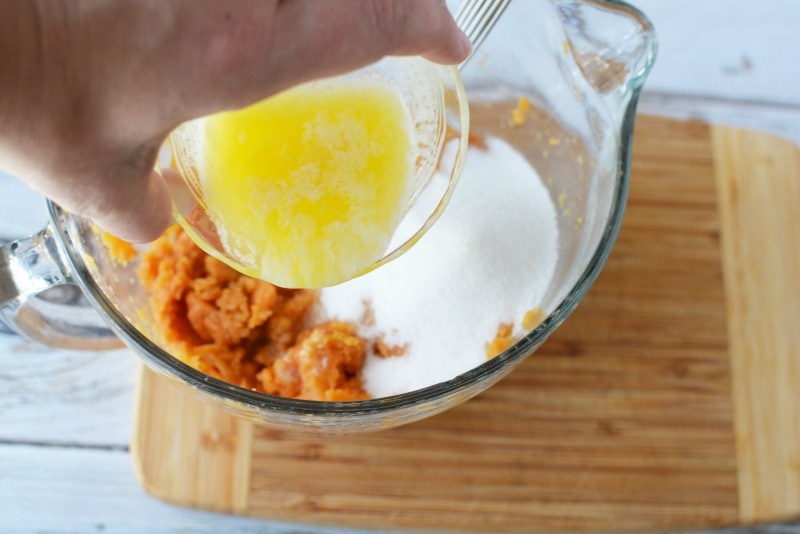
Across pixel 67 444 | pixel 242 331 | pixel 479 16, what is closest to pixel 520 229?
pixel 479 16

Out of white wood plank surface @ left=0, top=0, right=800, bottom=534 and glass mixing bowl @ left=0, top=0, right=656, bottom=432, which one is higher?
glass mixing bowl @ left=0, top=0, right=656, bottom=432

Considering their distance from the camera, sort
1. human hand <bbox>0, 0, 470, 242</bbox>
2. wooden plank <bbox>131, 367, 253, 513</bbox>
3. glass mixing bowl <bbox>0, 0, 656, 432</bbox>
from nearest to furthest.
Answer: human hand <bbox>0, 0, 470, 242</bbox>
glass mixing bowl <bbox>0, 0, 656, 432</bbox>
wooden plank <bbox>131, 367, 253, 513</bbox>

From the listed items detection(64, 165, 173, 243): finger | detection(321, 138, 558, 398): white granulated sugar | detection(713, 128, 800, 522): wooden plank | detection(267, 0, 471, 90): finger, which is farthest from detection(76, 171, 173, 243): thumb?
detection(713, 128, 800, 522): wooden plank

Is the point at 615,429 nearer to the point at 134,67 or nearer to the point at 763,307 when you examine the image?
the point at 763,307

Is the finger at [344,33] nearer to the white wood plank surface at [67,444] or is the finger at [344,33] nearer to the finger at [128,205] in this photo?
the finger at [128,205]

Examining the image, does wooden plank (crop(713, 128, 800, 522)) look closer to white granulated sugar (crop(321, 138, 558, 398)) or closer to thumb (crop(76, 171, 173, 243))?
white granulated sugar (crop(321, 138, 558, 398))

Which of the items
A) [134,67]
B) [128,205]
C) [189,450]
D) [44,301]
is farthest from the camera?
[189,450]
